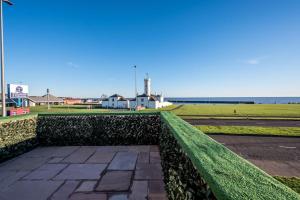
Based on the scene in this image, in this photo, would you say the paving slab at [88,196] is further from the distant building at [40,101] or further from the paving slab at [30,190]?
the distant building at [40,101]

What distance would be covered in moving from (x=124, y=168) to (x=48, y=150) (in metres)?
4.15

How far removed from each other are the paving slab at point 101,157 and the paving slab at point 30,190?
176cm

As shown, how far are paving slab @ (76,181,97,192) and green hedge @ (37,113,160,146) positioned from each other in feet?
12.9

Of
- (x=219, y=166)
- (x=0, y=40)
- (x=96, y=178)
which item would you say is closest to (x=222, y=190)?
(x=219, y=166)

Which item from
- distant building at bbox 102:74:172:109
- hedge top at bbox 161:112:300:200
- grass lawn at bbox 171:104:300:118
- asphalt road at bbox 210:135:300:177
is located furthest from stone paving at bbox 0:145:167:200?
distant building at bbox 102:74:172:109

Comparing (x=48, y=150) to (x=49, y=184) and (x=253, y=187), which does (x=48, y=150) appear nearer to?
(x=49, y=184)

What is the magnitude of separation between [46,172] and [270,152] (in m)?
8.99

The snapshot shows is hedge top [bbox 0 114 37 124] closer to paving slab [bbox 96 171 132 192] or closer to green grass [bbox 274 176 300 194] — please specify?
paving slab [bbox 96 171 132 192]

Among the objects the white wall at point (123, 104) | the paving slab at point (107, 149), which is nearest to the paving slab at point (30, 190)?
the paving slab at point (107, 149)

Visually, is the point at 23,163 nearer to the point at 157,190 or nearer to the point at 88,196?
the point at 88,196

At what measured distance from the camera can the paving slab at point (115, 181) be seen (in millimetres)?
4551

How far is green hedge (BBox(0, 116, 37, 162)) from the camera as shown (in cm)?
657

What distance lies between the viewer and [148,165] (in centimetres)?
611

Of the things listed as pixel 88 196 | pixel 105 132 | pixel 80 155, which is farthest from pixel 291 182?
pixel 105 132
